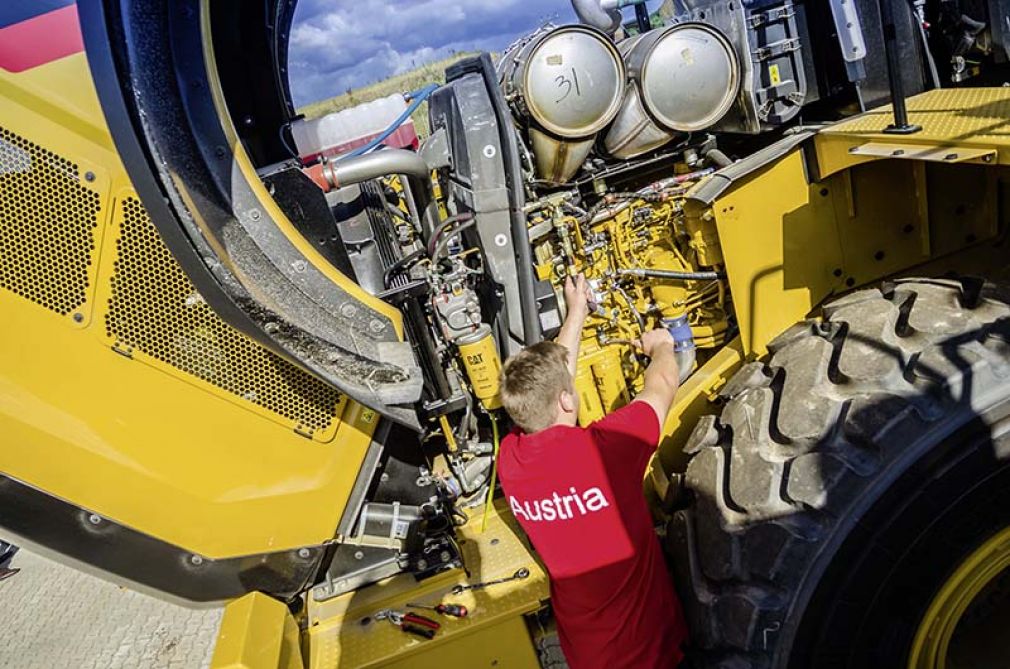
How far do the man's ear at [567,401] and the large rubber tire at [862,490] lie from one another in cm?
50

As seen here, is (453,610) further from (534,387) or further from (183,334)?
(183,334)

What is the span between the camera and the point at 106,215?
5.92 feet

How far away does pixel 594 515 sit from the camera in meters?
2.19

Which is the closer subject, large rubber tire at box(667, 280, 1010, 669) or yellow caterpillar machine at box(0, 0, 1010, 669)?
yellow caterpillar machine at box(0, 0, 1010, 669)

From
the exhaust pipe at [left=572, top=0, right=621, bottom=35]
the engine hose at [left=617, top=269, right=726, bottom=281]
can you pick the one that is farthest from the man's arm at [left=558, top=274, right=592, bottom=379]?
the exhaust pipe at [left=572, top=0, right=621, bottom=35]

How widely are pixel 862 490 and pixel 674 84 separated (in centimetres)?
183

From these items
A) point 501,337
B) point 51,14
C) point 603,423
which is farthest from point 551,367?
point 51,14

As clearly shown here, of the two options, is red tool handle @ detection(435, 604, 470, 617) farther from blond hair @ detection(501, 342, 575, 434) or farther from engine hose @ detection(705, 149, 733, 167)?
engine hose @ detection(705, 149, 733, 167)

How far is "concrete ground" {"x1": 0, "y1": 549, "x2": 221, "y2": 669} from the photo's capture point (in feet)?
13.7

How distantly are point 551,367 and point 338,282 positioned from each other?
2.41ft

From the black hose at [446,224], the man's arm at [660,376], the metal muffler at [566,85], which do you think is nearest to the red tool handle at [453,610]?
the man's arm at [660,376]

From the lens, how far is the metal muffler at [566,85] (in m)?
2.77

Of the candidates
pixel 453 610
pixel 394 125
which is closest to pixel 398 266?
pixel 394 125

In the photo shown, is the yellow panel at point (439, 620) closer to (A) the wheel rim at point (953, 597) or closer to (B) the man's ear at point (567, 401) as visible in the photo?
(B) the man's ear at point (567, 401)
